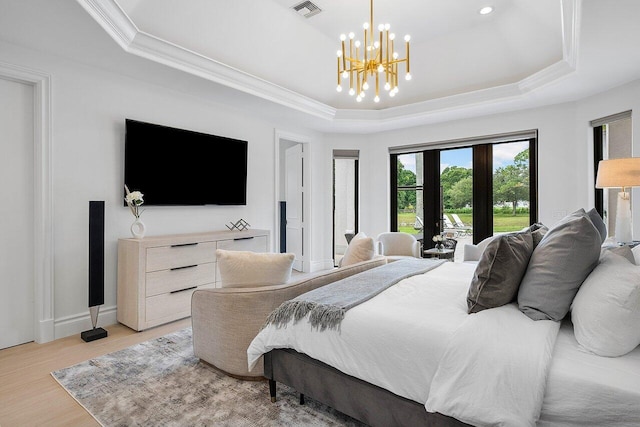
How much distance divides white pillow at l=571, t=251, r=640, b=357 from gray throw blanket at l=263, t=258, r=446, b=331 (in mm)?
930

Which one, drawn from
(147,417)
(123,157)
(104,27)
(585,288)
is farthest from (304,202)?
(585,288)

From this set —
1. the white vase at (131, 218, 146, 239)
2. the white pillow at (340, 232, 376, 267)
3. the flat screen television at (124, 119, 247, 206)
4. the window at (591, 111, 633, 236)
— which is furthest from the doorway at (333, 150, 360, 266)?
the white vase at (131, 218, 146, 239)

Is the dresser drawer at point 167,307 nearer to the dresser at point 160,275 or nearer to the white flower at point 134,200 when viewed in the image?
the dresser at point 160,275

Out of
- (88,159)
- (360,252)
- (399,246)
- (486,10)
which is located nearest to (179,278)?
(88,159)

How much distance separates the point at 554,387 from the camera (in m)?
1.14

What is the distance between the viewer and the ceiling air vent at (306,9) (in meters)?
3.65

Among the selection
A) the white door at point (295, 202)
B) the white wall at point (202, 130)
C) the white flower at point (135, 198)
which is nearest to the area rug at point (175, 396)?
the white wall at point (202, 130)

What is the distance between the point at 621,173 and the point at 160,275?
169 inches

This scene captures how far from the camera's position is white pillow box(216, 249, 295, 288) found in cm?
223

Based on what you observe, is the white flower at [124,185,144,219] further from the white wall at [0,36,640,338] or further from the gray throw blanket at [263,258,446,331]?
the gray throw blanket at [263,258,446,331]

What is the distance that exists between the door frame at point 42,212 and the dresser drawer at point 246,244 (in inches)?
60.8

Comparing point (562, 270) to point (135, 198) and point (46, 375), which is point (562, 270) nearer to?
point (46, 375)

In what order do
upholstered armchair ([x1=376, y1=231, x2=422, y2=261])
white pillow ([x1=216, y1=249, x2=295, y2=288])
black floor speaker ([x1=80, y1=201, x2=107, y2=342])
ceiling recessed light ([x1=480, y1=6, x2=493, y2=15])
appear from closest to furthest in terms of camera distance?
white pillow ([x1=216, y1=249, x2=295, y2=288])
black floor speaker ([x1=80, y1=201, x2=107, y2=342])
ceiling recessed light ([x1=480, y1=6, x2=493, y2=15])
upholstered armchair ([x1=376, y1=231, x2=422, y2=261])

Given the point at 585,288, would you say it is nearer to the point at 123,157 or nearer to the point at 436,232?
the point at 123,157
